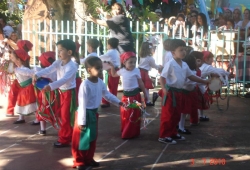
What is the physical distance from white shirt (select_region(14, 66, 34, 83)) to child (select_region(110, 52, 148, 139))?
1.59m

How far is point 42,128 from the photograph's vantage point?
21.9 ft

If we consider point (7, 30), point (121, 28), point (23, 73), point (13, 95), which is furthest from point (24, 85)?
point (7, 30)

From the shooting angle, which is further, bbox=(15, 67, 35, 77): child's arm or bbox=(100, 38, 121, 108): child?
bbox=(100, 38, 121, 108): child

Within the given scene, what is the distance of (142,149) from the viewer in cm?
590

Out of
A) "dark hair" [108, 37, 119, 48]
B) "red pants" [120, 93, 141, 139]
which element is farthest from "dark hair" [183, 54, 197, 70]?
"dark hair" [108, 37, 119, 48]

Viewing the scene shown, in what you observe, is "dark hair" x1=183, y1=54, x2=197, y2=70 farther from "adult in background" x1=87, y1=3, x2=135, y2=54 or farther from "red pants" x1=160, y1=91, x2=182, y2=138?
"adult in background" x1=87, y1=3, x2=135, y2=54

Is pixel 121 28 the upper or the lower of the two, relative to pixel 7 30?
lower

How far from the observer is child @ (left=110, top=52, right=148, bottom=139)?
6383mm

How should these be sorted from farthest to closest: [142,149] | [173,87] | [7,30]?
[7,30] < [173,87] < [142,149]

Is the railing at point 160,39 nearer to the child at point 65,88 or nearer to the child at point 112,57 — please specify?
the child at point 112,57

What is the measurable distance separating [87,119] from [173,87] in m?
1.64

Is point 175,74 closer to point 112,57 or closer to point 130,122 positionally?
point 130,122

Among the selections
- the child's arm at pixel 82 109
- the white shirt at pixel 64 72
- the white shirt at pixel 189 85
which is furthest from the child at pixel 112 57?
the child's arm at pixel 82 109

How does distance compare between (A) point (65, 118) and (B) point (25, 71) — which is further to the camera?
(B) point (25, 71)
